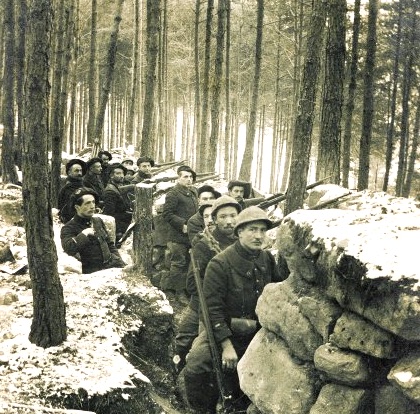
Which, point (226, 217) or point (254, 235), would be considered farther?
point (226, 217)

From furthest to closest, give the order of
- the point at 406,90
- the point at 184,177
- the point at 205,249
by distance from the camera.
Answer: the point at 406,90 → the point at 184,177 → the point at 205,249

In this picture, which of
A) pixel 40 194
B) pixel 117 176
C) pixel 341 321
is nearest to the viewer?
pixel 341 321

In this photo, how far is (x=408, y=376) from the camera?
2.33 m

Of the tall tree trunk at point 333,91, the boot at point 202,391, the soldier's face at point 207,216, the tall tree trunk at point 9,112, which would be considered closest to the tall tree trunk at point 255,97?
the tall tree trunk at point 333,91

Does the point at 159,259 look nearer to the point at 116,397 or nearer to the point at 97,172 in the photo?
the point at 97,172

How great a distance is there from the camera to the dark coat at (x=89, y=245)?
6.14 meters

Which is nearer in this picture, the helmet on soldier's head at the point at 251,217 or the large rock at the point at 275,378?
the large rock at the point at 275,378

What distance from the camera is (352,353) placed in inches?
109

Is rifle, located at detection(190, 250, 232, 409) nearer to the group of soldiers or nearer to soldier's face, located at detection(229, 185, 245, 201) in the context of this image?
the group of soldiers

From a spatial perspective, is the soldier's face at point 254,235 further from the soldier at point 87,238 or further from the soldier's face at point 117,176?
the soldier's face at point 117,176

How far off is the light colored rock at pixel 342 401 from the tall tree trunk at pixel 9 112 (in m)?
9.25

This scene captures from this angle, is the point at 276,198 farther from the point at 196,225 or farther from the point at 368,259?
the point at 368,259

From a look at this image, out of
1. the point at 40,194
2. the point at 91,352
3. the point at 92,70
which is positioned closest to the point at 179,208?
the point at 91,352

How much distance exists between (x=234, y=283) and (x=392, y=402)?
2101mm
